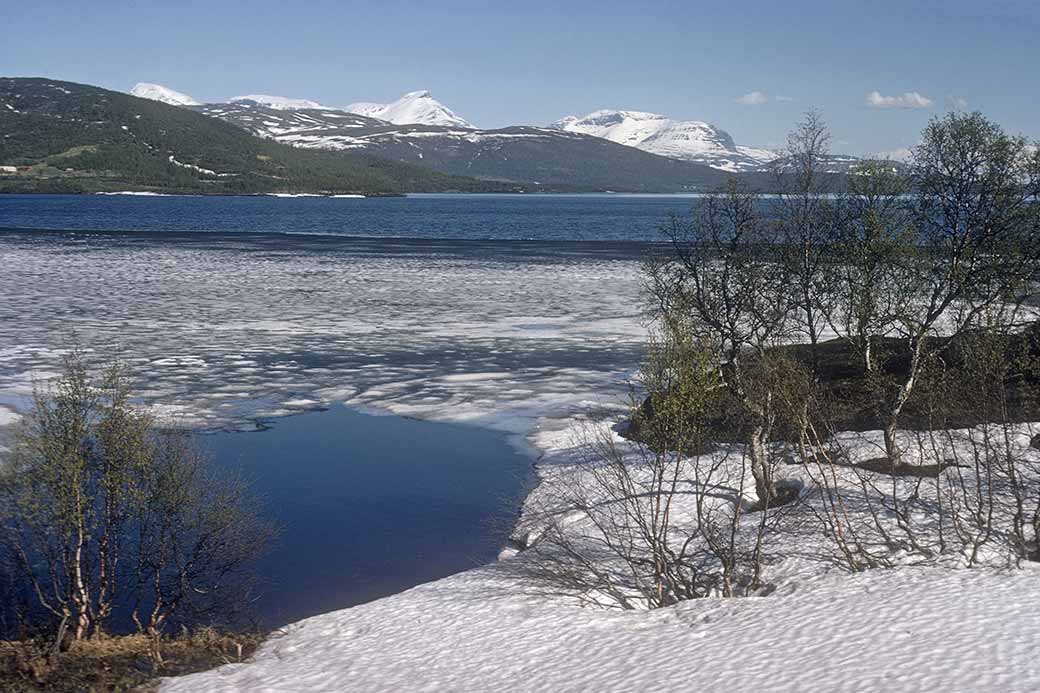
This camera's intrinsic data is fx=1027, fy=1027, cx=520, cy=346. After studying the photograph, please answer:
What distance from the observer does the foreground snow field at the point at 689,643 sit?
14.5m

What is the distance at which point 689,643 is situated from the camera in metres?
16.5

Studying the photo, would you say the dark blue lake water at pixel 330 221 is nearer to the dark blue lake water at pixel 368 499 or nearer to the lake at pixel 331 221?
the lake at pixel 331 221

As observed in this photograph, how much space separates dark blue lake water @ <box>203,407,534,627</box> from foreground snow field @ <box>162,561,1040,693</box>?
1.68 meters

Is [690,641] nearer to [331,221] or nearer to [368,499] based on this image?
[368,499]

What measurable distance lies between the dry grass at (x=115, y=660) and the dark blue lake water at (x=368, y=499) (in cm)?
141

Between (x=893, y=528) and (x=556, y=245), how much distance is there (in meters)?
81.9

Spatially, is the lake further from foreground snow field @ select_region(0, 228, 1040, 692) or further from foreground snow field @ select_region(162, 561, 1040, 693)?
foreground snow field @ select_region(162, 561, 1040, 693)

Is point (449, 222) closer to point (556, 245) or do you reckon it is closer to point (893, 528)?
point (556, 245)

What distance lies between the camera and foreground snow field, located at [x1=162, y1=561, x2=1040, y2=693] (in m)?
14.5

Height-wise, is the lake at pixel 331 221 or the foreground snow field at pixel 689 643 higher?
the lake at pixel 331 221

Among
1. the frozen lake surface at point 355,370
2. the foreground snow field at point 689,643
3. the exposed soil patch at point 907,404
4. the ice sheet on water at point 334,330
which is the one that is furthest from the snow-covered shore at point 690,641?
the ice sheet on water at point 334,330

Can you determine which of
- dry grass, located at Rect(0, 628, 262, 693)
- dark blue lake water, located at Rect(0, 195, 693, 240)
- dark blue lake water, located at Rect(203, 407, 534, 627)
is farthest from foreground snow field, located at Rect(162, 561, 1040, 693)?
dark blue lake water, located at Rect(0, 195, 693, 240)

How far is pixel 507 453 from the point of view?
2891 cm

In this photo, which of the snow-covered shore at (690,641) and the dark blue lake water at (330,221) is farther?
the dark blue lake water at (330,221)
